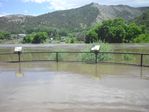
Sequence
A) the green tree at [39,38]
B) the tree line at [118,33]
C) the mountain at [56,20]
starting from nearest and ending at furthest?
the tree line at [118,33] < the green tree at [39,38] < the mountain at [56,20]

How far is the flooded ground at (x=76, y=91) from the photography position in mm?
8992

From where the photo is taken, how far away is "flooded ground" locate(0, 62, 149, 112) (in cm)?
899

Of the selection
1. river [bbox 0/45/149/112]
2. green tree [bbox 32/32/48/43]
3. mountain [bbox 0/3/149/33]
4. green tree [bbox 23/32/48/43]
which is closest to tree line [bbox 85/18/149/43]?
green tree [bbox 32/32/48/43]

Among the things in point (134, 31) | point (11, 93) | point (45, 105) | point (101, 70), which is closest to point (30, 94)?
point (11, 93)

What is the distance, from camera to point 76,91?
1119cm

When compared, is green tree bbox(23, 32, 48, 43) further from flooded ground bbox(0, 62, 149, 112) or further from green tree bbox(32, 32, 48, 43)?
flooded ground bbox(0, 62, 149, 112)

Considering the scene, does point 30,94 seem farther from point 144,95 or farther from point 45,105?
point 144,95

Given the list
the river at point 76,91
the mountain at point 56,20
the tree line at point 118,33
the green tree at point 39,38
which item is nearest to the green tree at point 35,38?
the green tree at point 39,38

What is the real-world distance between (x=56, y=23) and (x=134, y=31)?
6368 centimetres

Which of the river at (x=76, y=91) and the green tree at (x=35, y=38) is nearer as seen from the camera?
the river at (x=76, y=91)

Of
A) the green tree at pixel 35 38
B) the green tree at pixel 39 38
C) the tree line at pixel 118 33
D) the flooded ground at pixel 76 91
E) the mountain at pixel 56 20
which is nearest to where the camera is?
the flooded ground at pixel 76 91

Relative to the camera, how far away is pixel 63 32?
15662 centimetres

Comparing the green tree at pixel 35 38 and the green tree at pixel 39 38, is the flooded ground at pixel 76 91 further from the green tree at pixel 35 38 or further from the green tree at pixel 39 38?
the green tree at pixel 35 38

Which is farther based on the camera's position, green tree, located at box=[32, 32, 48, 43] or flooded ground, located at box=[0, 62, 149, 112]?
green tree, located at box=[32, 32, 48, 43]
